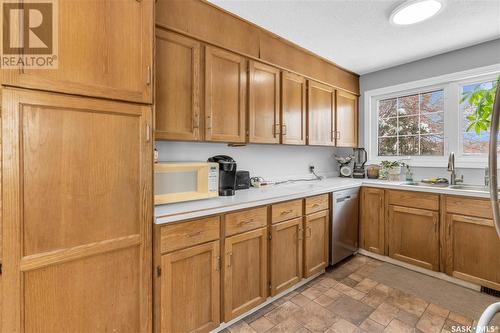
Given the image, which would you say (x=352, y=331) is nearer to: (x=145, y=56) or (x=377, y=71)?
(x=145, y=56)

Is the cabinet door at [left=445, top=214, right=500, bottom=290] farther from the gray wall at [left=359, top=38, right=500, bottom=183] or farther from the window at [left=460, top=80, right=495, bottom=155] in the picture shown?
the window at [left=460, top=80, right=495, bottom=155]

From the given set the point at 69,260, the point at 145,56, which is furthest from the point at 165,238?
the point at 145,56

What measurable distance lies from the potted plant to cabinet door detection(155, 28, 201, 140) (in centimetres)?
256

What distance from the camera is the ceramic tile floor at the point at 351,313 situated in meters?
1.73

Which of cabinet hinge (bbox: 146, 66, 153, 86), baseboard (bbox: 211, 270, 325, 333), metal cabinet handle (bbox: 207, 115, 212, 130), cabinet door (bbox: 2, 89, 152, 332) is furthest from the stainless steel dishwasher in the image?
cabinet hinge (bbox: 146, 66, 153, 86)

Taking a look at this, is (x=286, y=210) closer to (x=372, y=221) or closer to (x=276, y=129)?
(x=276, y=129)

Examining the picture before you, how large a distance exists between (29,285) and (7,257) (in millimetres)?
153

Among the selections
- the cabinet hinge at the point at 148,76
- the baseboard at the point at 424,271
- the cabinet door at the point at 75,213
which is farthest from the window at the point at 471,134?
the cabinet door at the point at 75,213

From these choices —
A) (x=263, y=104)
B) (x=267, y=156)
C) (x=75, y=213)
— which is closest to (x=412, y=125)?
(x=267, y=156)

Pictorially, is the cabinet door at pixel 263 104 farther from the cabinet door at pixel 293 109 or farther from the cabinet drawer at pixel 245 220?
the cabinet drawer at pixel 245 220

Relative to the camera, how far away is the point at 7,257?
97 centimetres

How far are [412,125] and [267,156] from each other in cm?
199

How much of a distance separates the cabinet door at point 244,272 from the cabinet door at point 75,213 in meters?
0.54

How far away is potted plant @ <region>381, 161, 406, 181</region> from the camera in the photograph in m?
3.08
